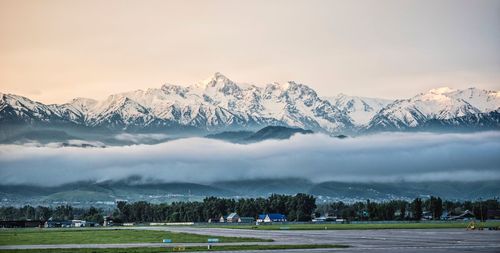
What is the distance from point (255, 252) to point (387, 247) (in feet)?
45.9

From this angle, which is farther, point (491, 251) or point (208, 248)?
point (208, 248)

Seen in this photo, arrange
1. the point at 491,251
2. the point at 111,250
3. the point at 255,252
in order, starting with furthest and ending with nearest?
the point at 111,250 < the point at 255,252 < the point at 491,251

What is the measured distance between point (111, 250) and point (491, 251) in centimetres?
3779

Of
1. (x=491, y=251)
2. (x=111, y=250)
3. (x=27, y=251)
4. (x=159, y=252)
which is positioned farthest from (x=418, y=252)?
(x=27, y=251)

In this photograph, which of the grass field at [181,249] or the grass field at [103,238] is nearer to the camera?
the grass field at [181,249]

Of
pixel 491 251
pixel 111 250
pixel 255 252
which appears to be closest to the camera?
pixel 491 251

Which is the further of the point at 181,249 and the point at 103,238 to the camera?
the point at 103,238

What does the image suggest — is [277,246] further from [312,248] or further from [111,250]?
[111,250]

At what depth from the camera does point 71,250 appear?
8519 centimetres

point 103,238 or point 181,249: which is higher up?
point 103,238

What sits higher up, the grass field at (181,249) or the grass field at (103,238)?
the grass field at (103,238)

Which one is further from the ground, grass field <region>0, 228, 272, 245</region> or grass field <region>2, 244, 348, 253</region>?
grass field <region>0, 228, 272, 245</region>

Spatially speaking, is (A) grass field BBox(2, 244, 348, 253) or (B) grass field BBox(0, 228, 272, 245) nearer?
(A) grass field BBox(2, 244, 348, 253)

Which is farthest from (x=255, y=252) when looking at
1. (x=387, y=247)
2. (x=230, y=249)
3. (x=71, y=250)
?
(x=71, y=250)
